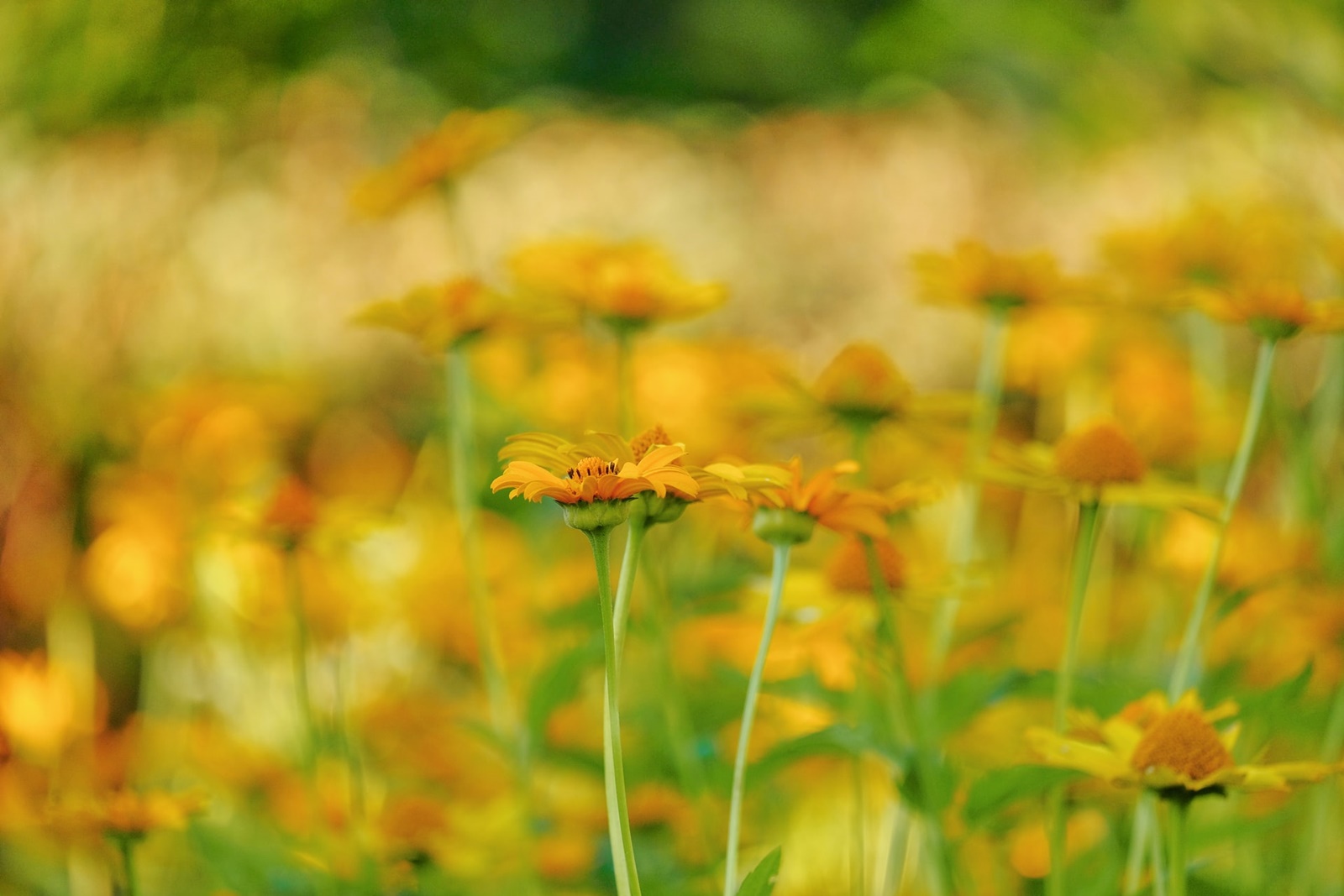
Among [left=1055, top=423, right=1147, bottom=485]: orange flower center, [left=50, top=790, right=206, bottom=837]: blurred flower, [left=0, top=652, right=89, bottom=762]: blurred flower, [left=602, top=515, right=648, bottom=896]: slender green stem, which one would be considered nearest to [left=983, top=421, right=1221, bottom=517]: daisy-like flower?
[left=1055, top=423, right=1147, bottom=485]: orange flower center

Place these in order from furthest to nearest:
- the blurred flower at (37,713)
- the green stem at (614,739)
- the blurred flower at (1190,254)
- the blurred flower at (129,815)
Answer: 1. the blurred flower at (37,713)
2. the blurred flower at (1190,254)
3. the blurred flower at (129,815)
4. the green stem at (614,739)

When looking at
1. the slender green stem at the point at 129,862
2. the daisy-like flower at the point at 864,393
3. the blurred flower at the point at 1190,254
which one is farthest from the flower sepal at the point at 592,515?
the blurred flower at the point at 1190,254

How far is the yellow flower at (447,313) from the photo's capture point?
3.18ft

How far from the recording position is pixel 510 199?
11.7 feet

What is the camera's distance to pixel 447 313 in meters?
0.97

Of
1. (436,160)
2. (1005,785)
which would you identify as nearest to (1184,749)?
(1005,785)

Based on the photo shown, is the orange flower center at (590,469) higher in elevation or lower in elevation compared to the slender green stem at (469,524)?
higher

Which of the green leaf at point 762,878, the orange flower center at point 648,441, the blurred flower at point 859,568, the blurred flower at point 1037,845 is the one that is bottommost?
the blurred flower at point 1037,845

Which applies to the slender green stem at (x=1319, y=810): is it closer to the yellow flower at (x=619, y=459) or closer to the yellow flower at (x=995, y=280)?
the yellow flower at (x=995, y=280)

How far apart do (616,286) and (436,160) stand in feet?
0.78

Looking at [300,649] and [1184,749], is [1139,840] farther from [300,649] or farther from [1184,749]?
[300,649]

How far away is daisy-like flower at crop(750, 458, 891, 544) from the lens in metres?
0.67

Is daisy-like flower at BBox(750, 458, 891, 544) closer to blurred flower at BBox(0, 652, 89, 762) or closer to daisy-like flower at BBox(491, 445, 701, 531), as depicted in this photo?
daisy-like flower at BBox(491, 445, 701, 531)

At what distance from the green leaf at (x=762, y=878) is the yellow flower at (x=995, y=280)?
63 centimetres
